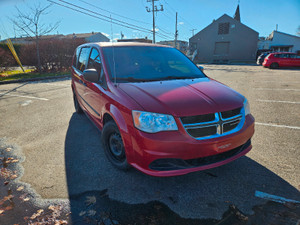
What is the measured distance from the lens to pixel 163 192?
7.60 ft

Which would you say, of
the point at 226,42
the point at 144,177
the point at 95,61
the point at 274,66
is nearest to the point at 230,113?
the point at 144,177

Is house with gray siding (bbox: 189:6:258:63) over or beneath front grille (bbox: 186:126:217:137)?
over

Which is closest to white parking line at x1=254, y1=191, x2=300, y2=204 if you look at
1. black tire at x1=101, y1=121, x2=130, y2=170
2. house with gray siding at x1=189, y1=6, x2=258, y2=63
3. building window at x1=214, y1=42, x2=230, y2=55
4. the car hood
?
the car hood

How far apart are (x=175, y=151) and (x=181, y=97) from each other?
652 mm

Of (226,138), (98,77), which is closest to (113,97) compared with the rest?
(98,77)

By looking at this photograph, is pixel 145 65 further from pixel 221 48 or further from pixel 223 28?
pixel 223 28

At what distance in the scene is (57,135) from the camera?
4023 millimetres

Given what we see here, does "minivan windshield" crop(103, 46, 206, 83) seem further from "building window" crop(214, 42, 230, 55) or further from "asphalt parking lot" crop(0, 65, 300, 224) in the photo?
"building window" crop(214, 42, 230, 55)

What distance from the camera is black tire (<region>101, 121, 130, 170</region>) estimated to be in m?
2.55

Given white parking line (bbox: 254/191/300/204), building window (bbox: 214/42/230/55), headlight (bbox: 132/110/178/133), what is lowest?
white parking line (bbox: 254/191/300/204)

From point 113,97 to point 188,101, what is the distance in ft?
3.16

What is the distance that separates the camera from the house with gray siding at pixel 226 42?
33.9 meters

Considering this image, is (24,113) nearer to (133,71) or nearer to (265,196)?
(133,71)

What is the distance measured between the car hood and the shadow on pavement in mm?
977
